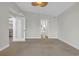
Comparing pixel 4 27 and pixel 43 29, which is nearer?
pixel 43 29

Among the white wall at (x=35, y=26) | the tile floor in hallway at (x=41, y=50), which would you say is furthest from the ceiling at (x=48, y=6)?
the white wall at (x=35, y=26)

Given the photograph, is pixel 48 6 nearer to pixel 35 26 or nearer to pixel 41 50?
pixel 41 50

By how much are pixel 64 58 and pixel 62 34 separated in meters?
3.53

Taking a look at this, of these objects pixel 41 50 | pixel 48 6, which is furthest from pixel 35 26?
pixel 48 6

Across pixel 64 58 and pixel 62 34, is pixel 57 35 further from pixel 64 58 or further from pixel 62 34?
pixel 64 58

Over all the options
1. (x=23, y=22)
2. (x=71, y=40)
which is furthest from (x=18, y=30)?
(x=71, y=40)

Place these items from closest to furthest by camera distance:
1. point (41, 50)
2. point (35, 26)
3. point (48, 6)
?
point (48, 6)
point (41, 50)
point (35, 26)

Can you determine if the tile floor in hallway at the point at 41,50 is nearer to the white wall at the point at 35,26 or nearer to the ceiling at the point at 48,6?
the white wall at the point at 35,26

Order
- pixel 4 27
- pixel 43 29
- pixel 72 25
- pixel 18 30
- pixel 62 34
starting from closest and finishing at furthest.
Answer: pixel 43 29, pixel 4 27, pixel 72 25, pixel 62 34, pixel 18 30

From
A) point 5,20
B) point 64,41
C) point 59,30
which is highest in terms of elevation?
point 5,20

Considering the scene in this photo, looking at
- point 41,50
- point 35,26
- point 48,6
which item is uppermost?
point 48,6

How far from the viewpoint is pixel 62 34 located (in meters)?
A: 4.81

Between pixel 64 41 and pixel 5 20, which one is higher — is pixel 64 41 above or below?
below

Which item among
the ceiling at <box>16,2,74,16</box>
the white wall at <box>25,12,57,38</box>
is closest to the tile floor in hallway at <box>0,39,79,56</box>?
the white wall at <box>25,12,57,38</box>
